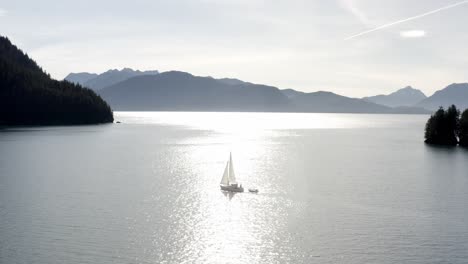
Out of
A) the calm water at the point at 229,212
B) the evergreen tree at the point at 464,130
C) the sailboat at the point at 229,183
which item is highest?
the evergreen tree at the point at 464,130

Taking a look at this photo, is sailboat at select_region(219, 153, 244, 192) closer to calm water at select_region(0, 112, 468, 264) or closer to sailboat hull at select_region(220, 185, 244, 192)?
sailboat hull at select_region(220, 185, 244, 192)

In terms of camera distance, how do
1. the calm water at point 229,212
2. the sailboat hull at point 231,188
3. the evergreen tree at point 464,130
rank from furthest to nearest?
the evergreen tree at point 464,130
the sailboat hull at point 231,188
the calm water at point 229,212

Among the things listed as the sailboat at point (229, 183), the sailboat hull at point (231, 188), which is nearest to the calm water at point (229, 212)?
the sailboat hull at point (231, 188)

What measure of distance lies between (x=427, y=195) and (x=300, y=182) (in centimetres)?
2787

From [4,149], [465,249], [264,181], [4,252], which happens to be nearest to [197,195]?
[264,181]

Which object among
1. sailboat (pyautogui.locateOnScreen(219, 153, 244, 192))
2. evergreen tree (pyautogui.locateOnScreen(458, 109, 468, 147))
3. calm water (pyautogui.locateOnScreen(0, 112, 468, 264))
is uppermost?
evergreen tree (pyautogui.locateOnScreen(458, 109, 468, 147))

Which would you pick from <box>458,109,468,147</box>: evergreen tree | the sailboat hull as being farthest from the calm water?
<box>458,109,468,147</box>: evergreen tree

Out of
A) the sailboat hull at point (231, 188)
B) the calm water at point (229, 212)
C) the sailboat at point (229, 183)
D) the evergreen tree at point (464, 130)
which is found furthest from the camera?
the evergreen tree at point (464, 130)

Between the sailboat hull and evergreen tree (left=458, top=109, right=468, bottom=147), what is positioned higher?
evergreen tree (left=458, top=109, right=468, bottom=147)

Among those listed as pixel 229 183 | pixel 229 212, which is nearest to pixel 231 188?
pixel 229 183

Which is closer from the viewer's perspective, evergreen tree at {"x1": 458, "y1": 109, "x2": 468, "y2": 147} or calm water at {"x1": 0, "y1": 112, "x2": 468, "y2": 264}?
calm water at {"x1": 0, "y1": 112, "x2": 468, "y2": 264}

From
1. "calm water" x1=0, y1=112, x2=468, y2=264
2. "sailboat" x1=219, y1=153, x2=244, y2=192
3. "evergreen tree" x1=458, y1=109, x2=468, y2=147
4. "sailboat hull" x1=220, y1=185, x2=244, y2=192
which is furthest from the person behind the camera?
"evergreen tree" x1=458, y1=109, x2=468, y2=147

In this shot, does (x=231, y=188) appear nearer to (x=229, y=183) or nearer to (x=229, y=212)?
(x=229, y=183)

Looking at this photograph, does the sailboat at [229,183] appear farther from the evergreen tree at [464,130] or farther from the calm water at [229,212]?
the evergreen tree at [464,130]
